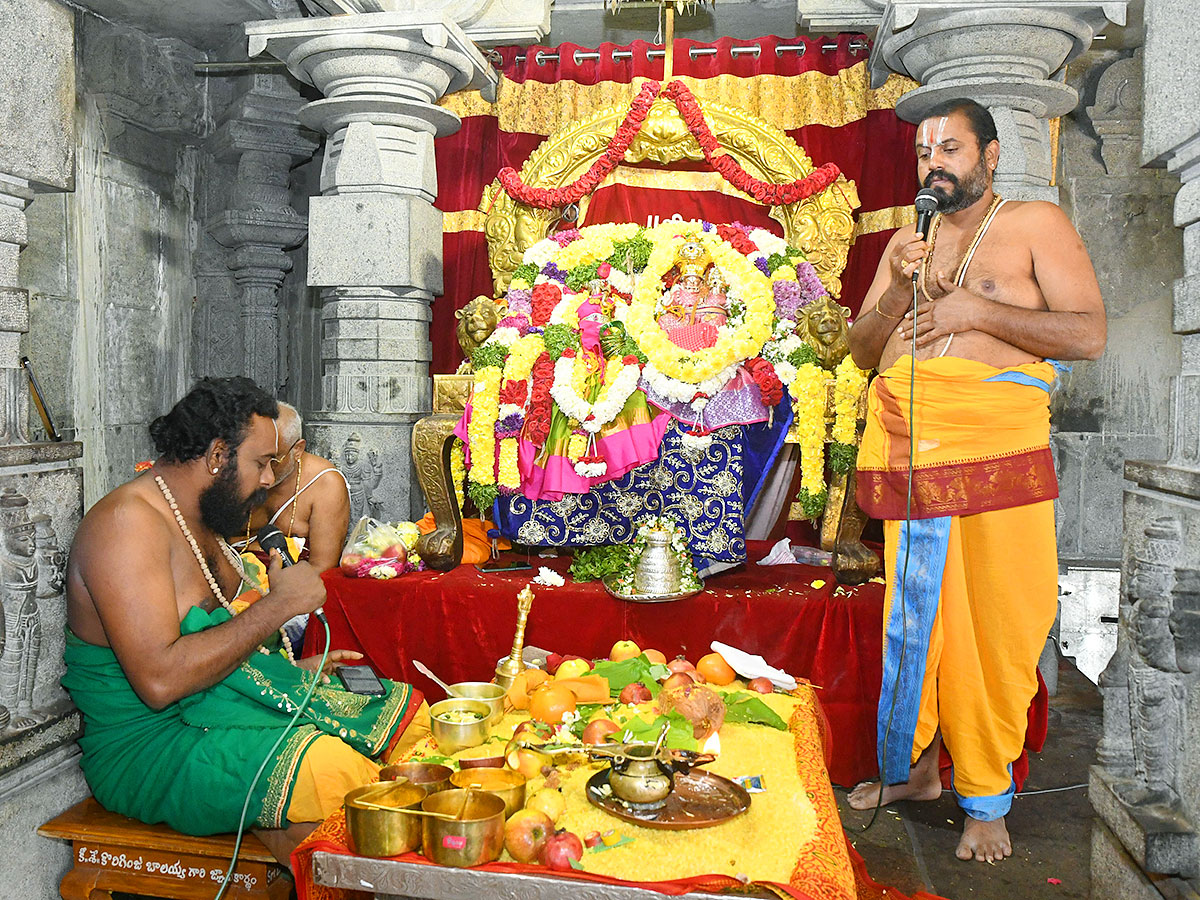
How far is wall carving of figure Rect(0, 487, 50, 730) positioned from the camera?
2680 mm

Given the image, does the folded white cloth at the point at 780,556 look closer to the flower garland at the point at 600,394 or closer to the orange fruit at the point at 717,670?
the flower garland at the point at 600,394

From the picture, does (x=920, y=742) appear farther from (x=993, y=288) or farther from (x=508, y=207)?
(x=508, y=207)


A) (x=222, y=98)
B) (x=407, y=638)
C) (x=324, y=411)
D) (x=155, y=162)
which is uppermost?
(x=222, y=98)

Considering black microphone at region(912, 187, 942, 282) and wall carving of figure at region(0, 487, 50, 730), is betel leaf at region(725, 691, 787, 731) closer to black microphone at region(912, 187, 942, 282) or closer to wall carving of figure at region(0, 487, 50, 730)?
black microphone at region(912, 187, 942, 282)

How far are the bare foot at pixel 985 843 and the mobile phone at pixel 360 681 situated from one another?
1.96 metres

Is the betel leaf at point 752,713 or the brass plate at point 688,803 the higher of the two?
the betel leaf at point 752,713

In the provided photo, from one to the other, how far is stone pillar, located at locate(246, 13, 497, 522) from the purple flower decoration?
1.97m

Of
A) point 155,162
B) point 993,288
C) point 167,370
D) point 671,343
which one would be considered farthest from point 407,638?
point 155,162

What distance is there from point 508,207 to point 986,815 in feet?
12.4

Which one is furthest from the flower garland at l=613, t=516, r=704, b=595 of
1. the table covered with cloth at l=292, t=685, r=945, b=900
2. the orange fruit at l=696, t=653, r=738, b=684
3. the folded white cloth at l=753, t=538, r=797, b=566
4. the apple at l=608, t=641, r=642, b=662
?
the table covered with cloth at l=292, t=685, r=945, b=900

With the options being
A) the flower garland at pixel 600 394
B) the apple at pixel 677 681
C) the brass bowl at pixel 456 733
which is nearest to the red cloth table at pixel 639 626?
the flower garland at pixel 600 394

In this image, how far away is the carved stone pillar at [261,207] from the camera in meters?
6.22

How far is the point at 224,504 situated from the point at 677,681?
1.38m

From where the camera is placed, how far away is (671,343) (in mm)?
4234
